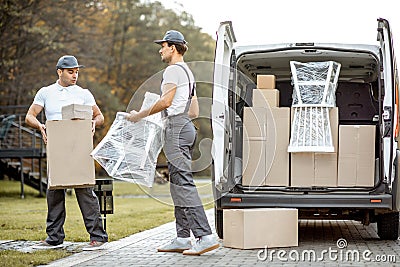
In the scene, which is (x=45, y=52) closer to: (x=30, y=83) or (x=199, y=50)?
(x=30, y=83)

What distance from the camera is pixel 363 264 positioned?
22.3ft

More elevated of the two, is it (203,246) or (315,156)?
(315,156)

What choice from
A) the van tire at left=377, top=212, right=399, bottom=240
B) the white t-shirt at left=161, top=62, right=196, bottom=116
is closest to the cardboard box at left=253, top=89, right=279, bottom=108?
the white t-shirt at left=161, top=62, right=196, bottom=116

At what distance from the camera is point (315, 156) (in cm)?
852

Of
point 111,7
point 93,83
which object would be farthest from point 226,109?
point 111,7

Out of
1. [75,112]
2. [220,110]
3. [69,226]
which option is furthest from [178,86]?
[69,226]

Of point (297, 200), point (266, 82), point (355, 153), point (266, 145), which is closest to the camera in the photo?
point (297, 200)

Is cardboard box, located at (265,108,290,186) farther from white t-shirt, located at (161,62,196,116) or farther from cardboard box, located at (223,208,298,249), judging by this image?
white t-shirt, located at (161,62,196,116)

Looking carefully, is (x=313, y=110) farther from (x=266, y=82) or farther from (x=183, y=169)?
(x=183, y=169)

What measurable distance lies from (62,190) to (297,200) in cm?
239

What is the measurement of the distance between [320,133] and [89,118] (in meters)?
2.40

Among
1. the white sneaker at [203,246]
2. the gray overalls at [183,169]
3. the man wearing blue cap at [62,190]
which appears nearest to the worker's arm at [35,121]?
the man wearing blue cap at [62,190]

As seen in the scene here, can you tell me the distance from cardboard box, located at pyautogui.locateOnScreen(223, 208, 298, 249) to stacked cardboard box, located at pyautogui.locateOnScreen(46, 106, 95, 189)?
4.80 feet

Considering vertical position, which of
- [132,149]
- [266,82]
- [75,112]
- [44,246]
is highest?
[266,82]
